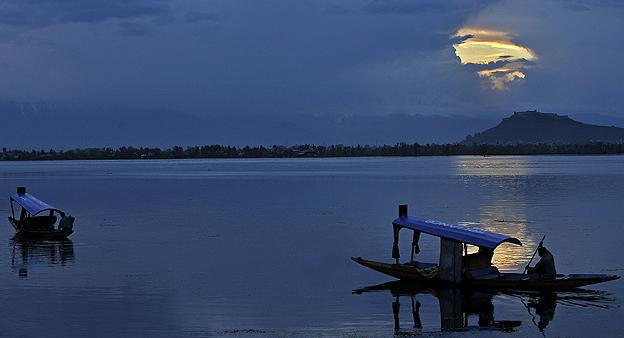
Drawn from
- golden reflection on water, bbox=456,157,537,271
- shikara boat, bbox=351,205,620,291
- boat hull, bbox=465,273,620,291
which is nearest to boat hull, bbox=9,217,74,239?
shikara boat, bbox=351,205,620,291

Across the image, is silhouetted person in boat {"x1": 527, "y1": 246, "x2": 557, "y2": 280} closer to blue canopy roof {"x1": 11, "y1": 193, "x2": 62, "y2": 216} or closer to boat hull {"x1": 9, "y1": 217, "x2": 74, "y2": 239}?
boat hull {"x1": 9, "y1": 217, "x2": 74, "y2": 239}

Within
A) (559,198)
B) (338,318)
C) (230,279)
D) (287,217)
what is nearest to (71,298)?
(230,279)

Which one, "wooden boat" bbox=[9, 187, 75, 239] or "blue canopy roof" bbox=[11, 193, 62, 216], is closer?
"wooden boat" bbox=[9, 187, 75, 239]

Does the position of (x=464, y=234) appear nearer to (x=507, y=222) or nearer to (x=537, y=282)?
(x=537, y=282)

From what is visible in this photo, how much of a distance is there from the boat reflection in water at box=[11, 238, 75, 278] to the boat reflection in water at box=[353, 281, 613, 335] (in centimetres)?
1455

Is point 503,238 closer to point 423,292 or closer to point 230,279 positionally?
point 423,292

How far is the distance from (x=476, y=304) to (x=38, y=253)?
21.9m

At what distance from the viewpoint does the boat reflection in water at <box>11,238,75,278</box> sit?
1351 inches

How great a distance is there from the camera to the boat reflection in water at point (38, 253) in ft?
113

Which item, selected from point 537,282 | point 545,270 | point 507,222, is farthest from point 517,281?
point 507,222

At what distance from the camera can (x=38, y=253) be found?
37594mm

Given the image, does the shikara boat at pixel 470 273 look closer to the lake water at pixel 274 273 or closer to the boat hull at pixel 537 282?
the boat hull at pixel 537 282

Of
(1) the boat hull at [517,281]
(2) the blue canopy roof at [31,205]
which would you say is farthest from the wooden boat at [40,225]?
(1) the boat hull at [517,281]

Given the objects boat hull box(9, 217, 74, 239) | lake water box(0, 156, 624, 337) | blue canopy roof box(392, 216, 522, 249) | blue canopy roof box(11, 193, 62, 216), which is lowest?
lake water box(0, 156, 624, 337)
